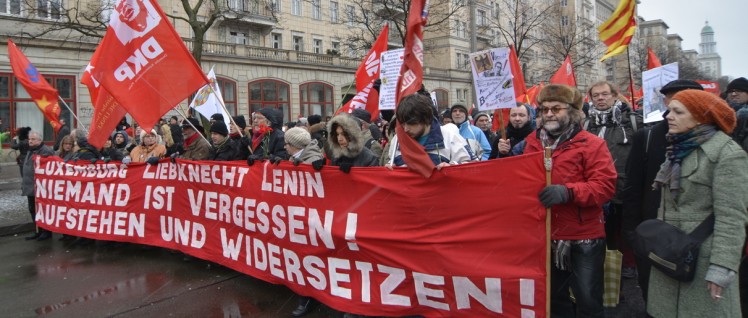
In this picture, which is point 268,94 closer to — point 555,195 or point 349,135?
point 349,135

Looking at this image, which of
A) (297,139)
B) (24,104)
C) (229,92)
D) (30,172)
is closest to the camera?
(297,139)

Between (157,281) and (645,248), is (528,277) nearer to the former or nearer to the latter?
(645,248)

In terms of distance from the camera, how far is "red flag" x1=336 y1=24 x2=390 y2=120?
328 inches

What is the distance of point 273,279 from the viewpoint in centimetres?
471

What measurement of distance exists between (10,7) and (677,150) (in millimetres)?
25941

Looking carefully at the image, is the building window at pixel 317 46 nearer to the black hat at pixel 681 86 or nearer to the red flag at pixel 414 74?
the red flag at pixel 414 74

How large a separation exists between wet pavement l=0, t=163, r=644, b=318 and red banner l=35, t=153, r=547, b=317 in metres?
0.26

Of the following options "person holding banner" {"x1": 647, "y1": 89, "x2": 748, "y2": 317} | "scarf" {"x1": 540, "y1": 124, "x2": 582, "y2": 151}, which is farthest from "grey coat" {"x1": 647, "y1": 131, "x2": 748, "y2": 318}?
"scarf" {"x1": 540, "y1": 124, "x2": 582, "y2": 151}

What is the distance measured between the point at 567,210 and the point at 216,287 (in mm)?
3696

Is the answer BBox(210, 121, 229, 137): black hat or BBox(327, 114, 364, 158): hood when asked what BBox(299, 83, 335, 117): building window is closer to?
BBox(210, 121, 229, 137): black hat

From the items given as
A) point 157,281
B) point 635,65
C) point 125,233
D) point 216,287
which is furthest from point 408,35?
point 635,65

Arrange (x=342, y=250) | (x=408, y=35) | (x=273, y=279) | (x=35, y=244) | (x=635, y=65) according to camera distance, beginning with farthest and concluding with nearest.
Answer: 1. (x=635, y=65)
2. (x=35, y=244)
3. (x=273, y=279)
4. (x=342, y=250)
5. (x=408, y=35)

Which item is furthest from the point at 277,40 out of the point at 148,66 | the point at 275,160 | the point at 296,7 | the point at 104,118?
the point at 275,160

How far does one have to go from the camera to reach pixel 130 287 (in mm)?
5273
